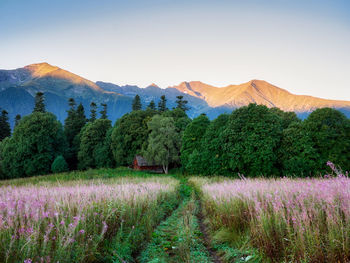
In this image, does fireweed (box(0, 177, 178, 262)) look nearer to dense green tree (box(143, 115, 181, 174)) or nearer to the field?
the field

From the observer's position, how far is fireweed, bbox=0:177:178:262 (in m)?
2.74

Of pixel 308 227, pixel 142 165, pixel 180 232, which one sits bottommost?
pixel 142 165

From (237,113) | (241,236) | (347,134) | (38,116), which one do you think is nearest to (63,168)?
(38,116)

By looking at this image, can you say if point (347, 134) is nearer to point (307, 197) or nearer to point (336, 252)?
point (307, 197)

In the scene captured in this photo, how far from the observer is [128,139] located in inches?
1732

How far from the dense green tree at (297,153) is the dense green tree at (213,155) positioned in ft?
22.1

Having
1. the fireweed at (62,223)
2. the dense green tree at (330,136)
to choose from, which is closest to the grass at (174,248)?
the fireweed at (62,223)

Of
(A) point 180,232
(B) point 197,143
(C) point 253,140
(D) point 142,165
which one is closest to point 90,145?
(D) point 142,165

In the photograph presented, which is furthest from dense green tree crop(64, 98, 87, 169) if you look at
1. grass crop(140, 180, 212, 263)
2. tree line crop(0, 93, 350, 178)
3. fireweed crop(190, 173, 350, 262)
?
fireweed crop(190, 173, 350, 262)

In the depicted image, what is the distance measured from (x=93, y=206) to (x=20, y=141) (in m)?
48.6

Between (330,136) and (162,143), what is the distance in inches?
1050

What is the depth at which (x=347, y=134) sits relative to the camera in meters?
21.9

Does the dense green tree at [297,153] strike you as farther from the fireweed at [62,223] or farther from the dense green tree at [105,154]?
the dense green tree at [105,154]

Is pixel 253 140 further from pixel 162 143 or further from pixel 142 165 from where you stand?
pixel 142 165
